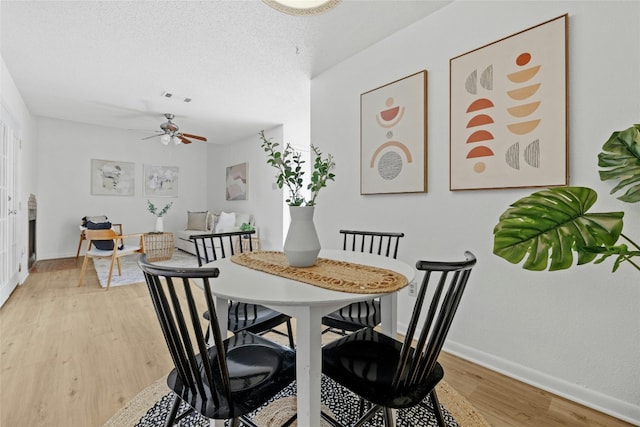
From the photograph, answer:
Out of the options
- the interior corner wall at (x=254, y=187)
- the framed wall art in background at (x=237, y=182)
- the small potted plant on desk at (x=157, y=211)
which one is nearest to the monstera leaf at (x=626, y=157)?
the interior corner wall at (x=254, y=187)

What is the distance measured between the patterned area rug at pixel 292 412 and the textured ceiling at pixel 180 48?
244 cm

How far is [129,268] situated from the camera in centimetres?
457

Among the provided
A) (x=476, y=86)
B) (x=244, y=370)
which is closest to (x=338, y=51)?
(x=476, y=86)

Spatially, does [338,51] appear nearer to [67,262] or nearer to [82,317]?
[82,317]

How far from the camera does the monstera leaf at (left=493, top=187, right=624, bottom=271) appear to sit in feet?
3.26

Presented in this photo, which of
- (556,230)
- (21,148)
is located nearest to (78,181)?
(21,148)

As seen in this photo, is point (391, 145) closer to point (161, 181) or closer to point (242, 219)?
point (242, 219)

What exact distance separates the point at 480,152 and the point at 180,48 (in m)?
2.59

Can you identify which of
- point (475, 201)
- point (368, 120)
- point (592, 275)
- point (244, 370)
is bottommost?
point (244, 370)

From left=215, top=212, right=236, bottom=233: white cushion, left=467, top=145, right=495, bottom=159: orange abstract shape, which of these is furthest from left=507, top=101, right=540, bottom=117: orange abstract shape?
left=215, top=212, right=236, bottom=233: white cushion

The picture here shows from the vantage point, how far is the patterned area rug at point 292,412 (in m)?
1.42

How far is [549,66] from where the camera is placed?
5.41 feet

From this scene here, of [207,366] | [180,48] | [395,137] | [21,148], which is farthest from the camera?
[21,148]

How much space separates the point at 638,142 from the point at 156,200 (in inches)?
276
